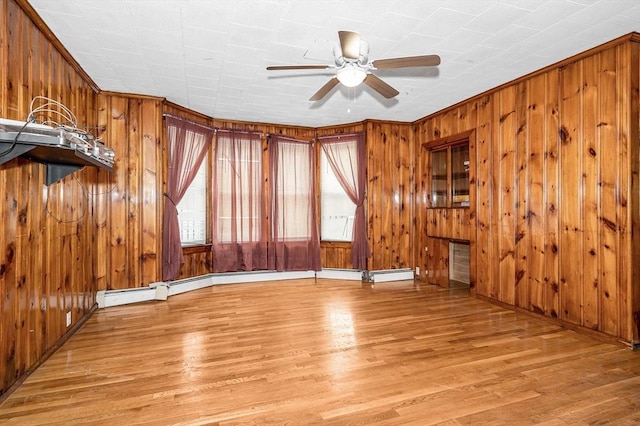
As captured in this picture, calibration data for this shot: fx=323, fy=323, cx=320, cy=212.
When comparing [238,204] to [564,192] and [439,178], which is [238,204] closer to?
[439,178]

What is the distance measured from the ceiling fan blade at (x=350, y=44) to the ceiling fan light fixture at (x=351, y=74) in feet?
0.46

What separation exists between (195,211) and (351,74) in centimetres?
384

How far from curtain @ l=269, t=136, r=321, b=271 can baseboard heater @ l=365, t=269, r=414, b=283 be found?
983 millimetres

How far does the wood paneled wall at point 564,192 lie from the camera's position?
118 inches

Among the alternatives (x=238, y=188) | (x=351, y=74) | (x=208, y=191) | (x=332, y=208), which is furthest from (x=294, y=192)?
(x=351, y=74)

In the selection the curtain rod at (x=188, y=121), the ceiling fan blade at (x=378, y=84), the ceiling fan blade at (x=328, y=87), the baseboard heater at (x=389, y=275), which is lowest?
the baseboard heater at (x=389, y=275)

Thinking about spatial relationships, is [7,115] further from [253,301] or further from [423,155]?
[423,155]

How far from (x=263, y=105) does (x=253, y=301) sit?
2.89m

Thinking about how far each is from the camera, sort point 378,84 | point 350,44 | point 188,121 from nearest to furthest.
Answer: point 350,44 → point 378,84 → point 188,121

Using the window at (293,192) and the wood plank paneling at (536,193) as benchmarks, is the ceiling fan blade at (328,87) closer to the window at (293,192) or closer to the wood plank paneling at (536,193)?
the wood plank paneling at (536,193)

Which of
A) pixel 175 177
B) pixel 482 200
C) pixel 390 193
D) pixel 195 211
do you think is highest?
pixel 175 177

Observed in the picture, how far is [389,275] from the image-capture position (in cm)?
573

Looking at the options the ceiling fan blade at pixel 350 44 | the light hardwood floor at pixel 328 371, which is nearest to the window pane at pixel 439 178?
the light hardwood floor at pixel 328 371

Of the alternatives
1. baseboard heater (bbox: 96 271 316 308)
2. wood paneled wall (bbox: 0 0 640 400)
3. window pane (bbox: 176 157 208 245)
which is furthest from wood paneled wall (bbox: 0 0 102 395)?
window pane (bbox: 176 157 208 245)
